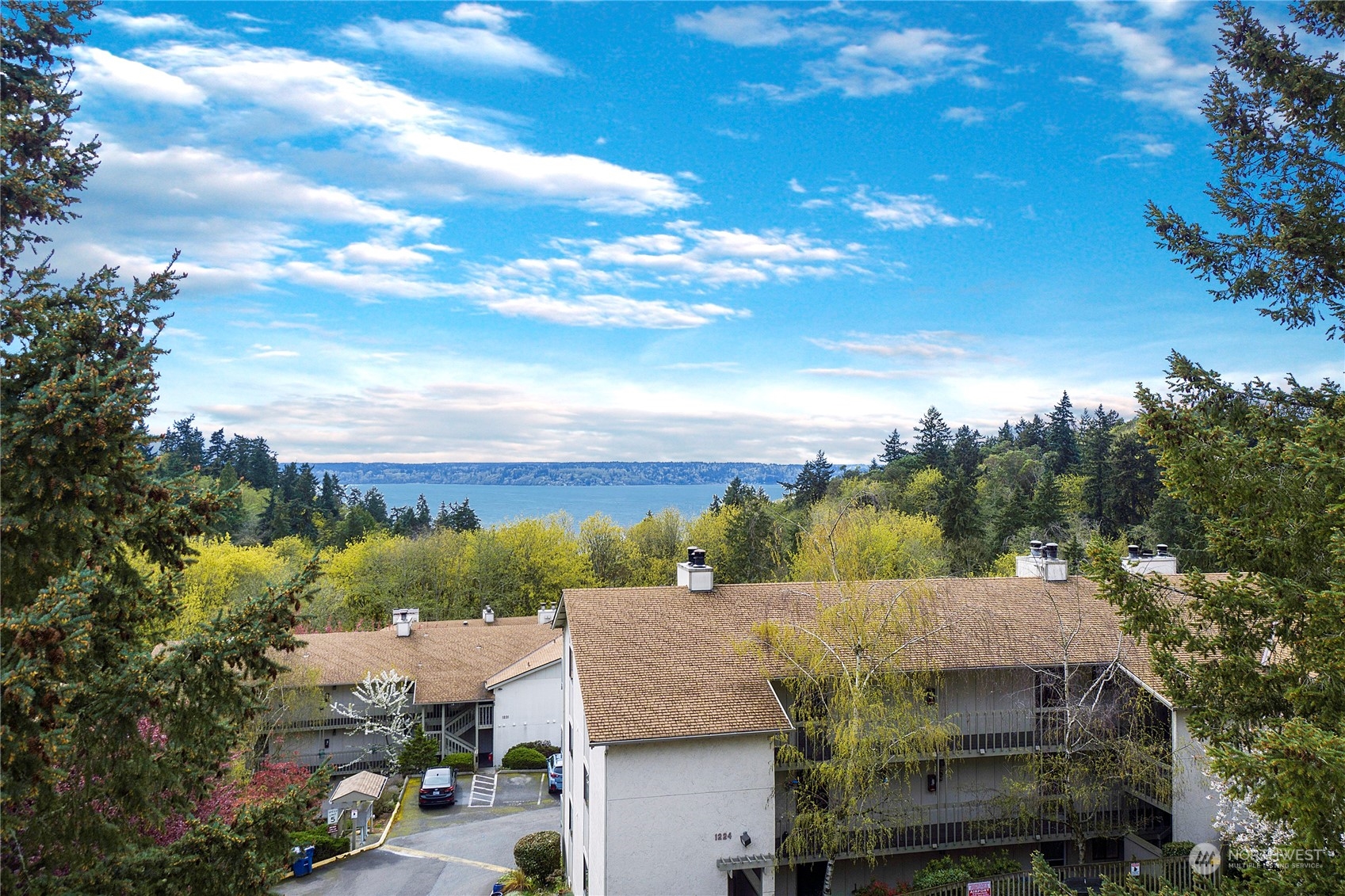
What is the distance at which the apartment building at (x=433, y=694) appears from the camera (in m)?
39.3

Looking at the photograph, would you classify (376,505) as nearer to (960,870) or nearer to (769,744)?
(769,744)

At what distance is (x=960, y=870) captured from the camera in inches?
824

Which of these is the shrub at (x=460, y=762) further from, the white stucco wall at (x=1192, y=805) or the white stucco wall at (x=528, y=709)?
the white stucco wall at (x=1192, y=805)

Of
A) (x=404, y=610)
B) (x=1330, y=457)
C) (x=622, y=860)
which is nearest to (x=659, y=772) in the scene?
(x=622, y=860)

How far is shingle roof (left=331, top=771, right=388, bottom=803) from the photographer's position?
2953cm

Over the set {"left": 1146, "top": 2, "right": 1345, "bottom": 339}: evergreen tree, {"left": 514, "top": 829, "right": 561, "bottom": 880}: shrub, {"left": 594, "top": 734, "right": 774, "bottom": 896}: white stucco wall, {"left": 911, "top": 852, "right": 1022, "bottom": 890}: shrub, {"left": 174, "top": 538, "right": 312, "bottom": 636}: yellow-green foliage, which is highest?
{"left": 1146, "top": 2, "right": 1345, "bottom": 339}: evergreen tree

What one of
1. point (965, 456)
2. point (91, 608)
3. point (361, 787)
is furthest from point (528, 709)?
point (965, 456)

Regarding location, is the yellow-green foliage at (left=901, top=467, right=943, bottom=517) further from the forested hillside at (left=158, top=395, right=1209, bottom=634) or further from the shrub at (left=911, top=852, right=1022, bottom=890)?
the shrub at (left=911, top=852, right=1022, bottom=890)

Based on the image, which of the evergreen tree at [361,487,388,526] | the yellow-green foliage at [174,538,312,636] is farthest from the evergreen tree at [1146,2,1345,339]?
the evergreen tree at [361,487,388,526]

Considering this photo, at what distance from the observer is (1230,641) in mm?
9477

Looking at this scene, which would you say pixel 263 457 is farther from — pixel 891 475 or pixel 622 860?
pixel 622 860

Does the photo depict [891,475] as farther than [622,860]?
Yes

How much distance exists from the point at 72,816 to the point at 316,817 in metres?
2.39

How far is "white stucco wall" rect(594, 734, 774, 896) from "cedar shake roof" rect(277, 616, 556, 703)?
2350 cm
